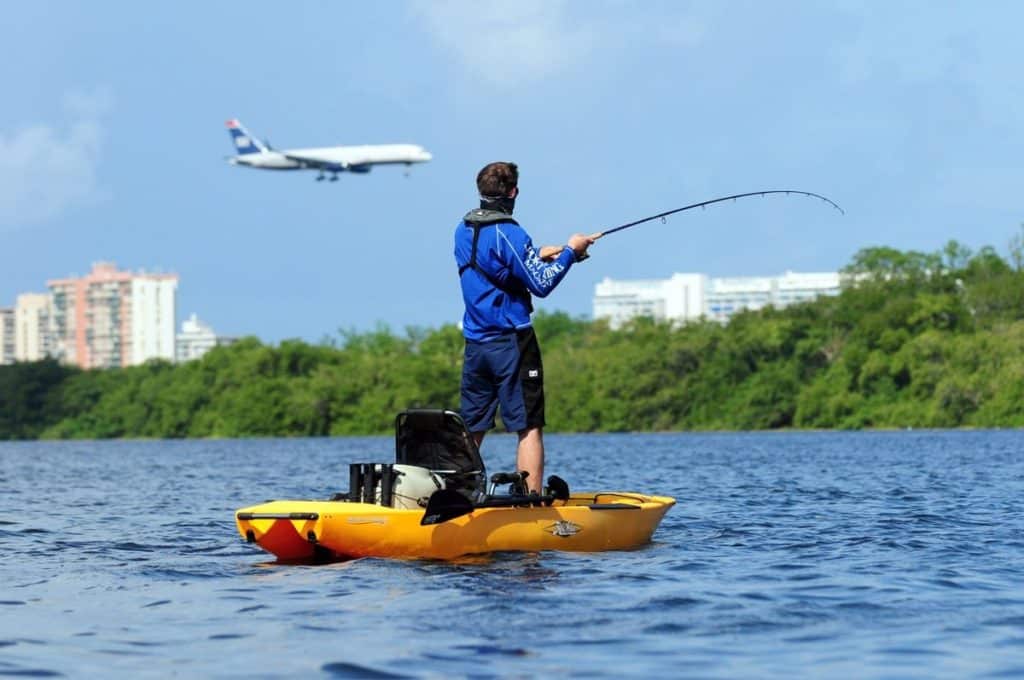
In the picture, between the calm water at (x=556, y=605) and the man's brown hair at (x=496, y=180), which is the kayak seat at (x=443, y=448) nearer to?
the calm water at (x=556, y=605)

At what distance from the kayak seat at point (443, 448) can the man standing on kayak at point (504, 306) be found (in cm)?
36

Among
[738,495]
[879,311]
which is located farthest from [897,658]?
[879,311]

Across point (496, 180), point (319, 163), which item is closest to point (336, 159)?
point (319, 163)

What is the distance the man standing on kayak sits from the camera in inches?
456

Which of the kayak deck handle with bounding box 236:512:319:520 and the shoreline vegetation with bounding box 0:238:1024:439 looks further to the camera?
the shoreline vegetation with bounding box 0:238:1024:439

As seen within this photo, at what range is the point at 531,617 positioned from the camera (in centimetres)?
852

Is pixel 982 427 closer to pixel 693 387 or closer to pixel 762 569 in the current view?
pixel 693 387

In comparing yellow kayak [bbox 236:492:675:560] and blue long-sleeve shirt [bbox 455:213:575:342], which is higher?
blue long-sleeve shirt [bbox 455:213:575:342]

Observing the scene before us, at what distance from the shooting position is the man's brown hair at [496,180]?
11828 millimetres

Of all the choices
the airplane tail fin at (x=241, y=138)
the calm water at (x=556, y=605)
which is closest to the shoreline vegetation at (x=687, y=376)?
the airplane tail fin at (x=241, y=138)

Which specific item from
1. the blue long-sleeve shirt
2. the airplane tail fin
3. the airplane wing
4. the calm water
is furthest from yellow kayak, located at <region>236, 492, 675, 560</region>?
the airplane tail fin

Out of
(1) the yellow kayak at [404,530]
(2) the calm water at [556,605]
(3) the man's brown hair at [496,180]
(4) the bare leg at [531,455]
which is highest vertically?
(3) the man's brown hair at [496,180]

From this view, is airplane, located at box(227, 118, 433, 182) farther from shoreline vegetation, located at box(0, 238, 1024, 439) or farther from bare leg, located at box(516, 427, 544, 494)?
bare leg, located at box(516, 427, 544, 494)

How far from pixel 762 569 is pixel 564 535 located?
5.03 feet
